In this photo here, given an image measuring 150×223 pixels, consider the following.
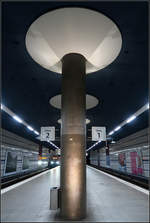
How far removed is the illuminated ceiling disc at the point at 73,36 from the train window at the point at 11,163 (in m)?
15.2

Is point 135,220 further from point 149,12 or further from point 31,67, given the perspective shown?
point 31,67

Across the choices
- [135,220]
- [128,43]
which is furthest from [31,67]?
[135,220]

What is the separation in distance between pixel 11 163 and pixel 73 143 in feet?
57.0

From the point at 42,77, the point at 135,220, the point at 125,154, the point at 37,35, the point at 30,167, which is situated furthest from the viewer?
the point at 30,167

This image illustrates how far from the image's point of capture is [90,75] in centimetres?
811

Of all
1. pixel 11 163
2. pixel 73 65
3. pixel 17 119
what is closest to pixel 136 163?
pixel 17 119

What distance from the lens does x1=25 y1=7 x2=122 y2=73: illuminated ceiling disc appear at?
15.2 feet

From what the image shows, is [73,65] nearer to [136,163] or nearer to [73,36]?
[73,36]

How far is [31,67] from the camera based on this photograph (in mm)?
7402

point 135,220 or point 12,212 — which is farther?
point 12,212

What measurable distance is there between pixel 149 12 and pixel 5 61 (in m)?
5.37

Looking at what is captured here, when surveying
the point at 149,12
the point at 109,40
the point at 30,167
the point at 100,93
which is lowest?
the point at 30,167

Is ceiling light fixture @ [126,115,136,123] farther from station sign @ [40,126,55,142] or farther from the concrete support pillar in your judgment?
the concrete support pillar

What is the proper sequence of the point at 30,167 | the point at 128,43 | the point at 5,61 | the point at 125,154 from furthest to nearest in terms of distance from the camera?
the point at 30,167
the point at 125,154
the point at 5,61
the point at 128,43
